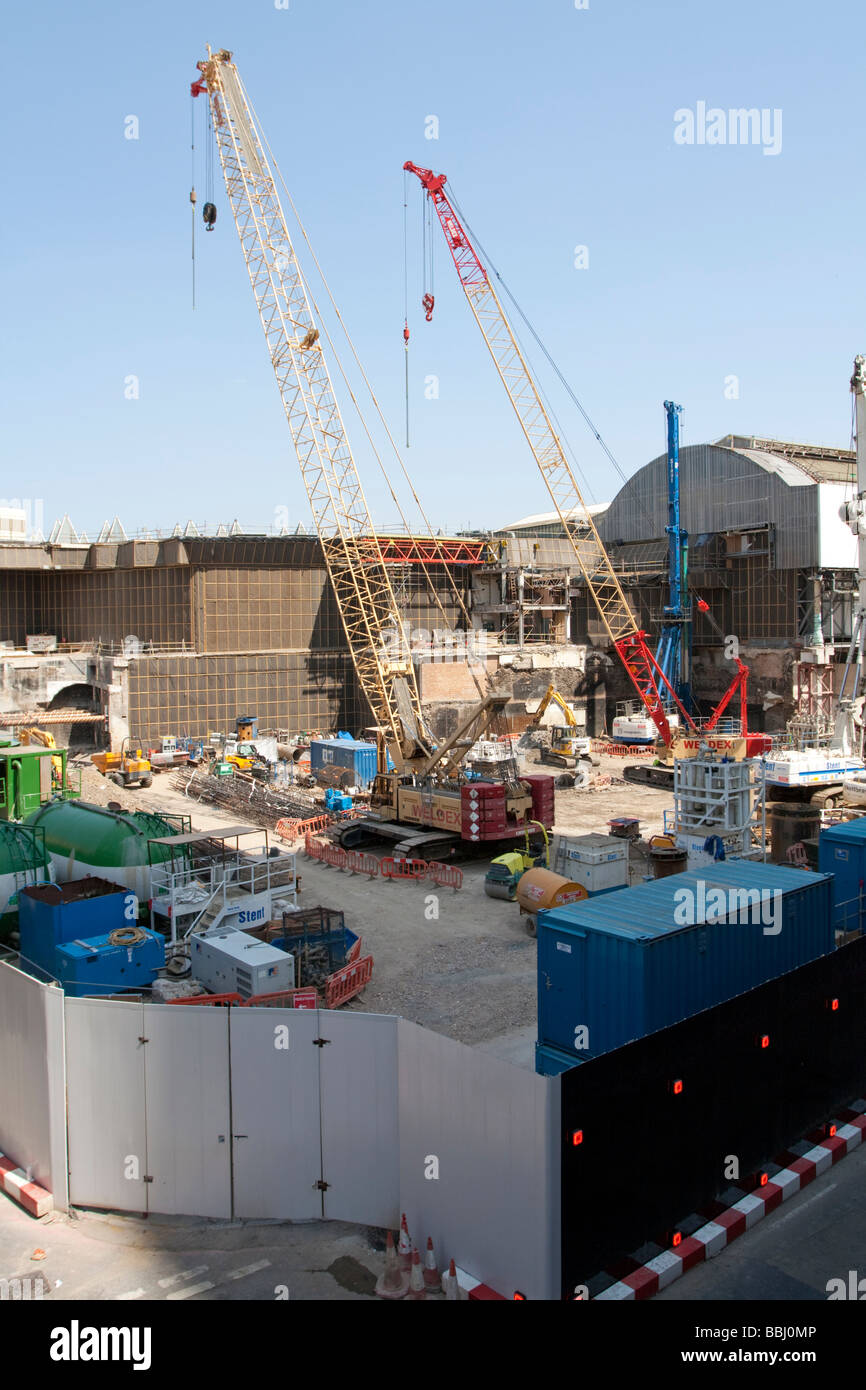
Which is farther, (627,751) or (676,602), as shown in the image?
(676,602)

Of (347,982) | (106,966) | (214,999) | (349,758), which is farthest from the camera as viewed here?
(349,758)

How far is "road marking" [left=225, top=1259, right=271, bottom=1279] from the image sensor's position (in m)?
11.4

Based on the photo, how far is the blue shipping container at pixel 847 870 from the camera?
2044 cm

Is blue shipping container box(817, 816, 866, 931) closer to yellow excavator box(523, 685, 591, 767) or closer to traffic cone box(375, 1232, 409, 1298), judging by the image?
traffic cone box(375, 1232, 409, 1298)

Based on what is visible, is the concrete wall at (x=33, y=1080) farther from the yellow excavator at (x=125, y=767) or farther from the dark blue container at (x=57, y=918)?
the yellow excavator at (x=125, y=767)

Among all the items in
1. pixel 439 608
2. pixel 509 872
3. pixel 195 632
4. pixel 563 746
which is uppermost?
pixel 439 608

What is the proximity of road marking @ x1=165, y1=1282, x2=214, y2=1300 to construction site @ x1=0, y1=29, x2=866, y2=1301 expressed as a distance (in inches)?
8.0

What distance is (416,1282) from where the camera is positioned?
1121 centimetres

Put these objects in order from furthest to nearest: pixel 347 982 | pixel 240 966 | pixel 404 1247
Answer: pixel 347 982, pixel 240 966, pixel 404 1247

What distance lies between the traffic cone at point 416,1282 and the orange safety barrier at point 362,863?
19811 mm

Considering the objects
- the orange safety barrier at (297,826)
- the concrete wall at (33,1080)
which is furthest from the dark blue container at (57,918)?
the orange safety barrier at (297,826)

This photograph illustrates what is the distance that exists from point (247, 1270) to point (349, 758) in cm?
3461

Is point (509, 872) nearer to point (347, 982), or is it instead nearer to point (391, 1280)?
point (347, 982)

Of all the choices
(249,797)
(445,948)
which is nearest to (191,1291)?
(445,948)
